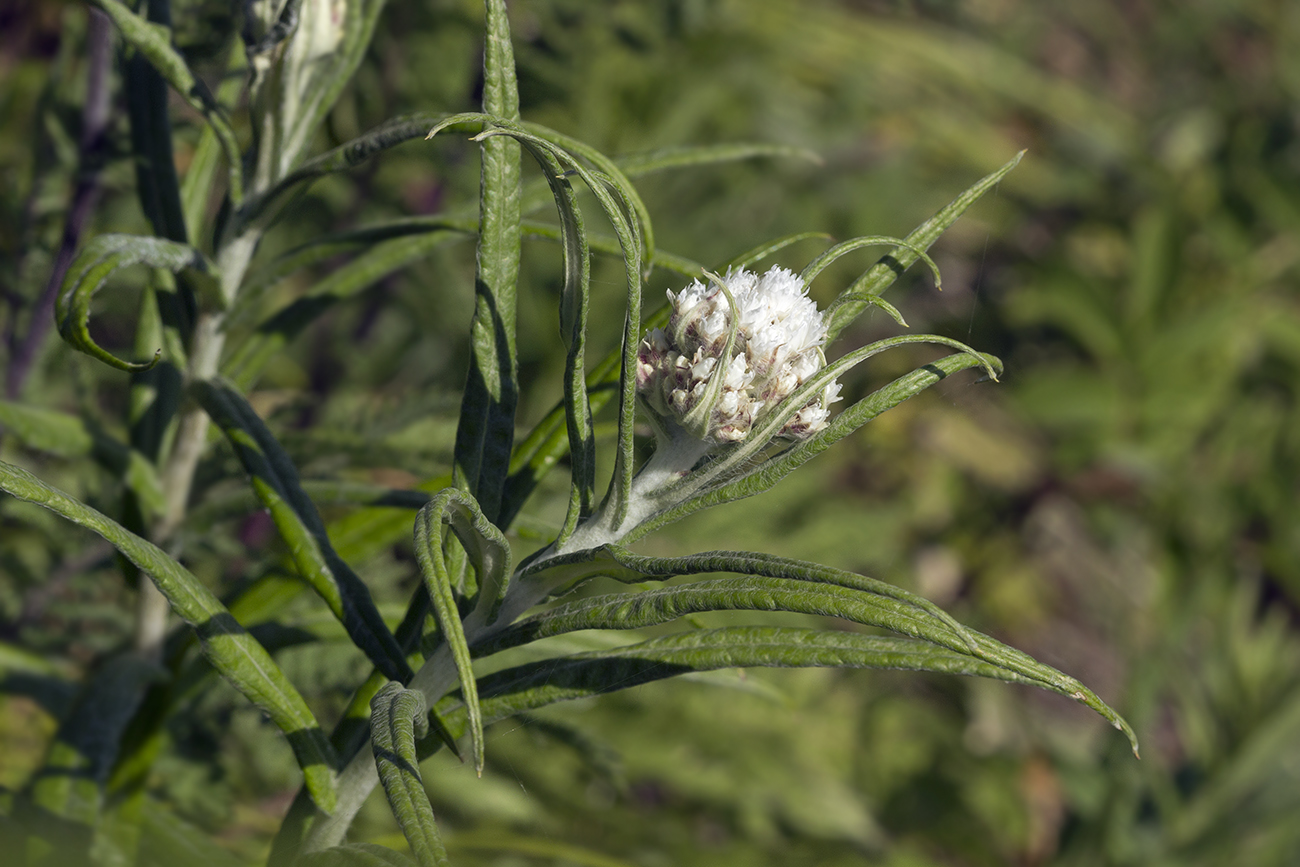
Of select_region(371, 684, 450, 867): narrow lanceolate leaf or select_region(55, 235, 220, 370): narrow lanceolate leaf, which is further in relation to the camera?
select_region(55, 235, 220, 370): narrow lanceolate leaf

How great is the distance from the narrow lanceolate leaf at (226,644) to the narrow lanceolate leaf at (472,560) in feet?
0.42

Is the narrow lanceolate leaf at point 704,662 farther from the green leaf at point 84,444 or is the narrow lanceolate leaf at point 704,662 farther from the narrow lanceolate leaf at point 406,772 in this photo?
the green leaf at point 84,444

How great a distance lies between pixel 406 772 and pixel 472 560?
14 centimetres

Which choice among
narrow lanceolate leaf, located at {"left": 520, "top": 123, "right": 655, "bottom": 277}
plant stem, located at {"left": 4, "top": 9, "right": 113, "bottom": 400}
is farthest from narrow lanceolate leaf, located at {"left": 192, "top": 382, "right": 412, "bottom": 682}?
plant stem, located at {"left": 4, "top": 9, "right": 113, "bottom": 400}

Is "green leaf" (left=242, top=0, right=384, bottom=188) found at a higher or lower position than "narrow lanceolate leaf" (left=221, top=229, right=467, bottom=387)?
higher

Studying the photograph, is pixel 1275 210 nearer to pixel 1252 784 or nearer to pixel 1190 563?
pixel 1190 563

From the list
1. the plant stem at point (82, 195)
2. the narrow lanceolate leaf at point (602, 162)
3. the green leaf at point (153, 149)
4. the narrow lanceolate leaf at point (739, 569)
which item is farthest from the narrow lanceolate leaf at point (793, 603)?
the plant stem at point (82, 195)

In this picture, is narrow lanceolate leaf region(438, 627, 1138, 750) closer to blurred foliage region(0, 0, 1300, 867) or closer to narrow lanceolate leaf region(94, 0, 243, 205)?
blurred foliage region(0, 0, 1300, 867)

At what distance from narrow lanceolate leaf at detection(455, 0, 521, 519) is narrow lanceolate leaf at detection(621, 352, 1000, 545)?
11cm

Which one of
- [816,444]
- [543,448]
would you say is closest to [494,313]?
[543,448]

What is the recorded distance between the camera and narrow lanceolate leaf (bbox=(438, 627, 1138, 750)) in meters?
0.48

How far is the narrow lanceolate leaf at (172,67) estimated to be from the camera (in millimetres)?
615

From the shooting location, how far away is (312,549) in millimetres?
597

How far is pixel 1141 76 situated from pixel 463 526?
554cm
